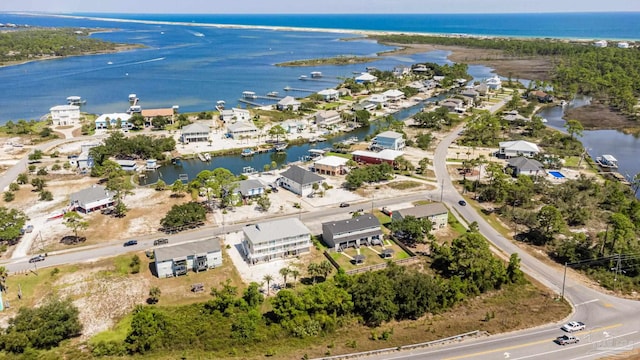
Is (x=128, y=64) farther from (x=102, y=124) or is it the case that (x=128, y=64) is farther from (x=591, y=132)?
(x=591, y=132)

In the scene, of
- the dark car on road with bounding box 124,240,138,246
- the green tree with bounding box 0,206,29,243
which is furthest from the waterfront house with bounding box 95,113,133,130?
the dark car on road with bounding box 124,240,138,246

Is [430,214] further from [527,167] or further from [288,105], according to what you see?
[288,105]

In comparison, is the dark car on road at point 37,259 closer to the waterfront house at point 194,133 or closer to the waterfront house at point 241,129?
the waterfront house at point 194,133

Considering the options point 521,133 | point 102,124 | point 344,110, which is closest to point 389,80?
point 344,110

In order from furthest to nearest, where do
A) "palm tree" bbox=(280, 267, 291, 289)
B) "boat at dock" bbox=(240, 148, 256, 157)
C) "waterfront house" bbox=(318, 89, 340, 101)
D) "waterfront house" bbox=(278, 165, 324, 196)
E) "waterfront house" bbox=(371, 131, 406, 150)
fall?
"waterfront house" bbox=(318, 89, 340, 101), "boat at dock" bbox=(240, 148, 256, 157), "waterfront house" bbox=(371, 131, 406, 150), "waterfront house" bbox=(278, 165, 324, 196), "palm tree" bbox=(280, 267, 291, 289)

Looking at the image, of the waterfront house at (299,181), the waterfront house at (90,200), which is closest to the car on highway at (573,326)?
the waterfront house at (299,181)

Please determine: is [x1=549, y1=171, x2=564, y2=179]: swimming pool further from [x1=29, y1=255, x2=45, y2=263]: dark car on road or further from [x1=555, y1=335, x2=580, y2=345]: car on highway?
[x1=29, y1=255, x2=45, y2=263]: dark car on road

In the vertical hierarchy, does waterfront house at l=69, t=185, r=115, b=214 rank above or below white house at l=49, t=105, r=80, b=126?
below
